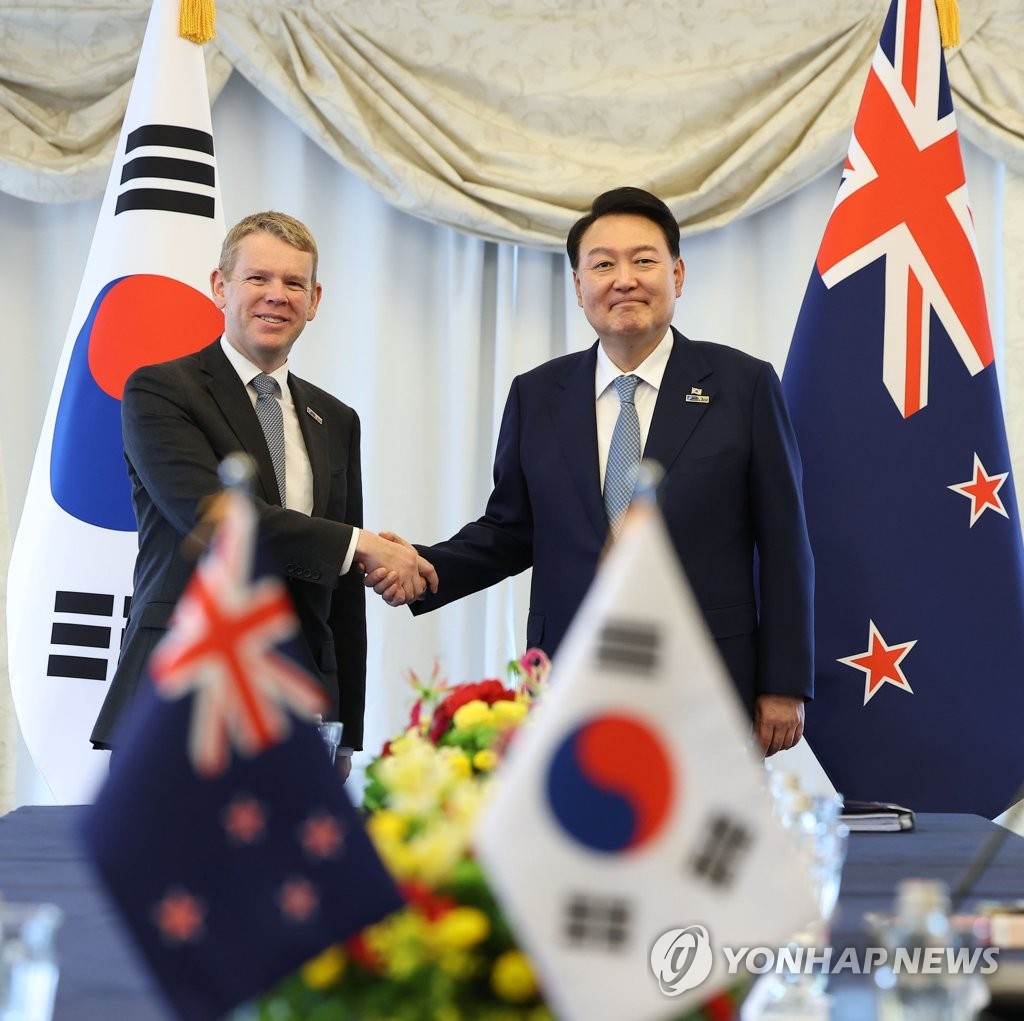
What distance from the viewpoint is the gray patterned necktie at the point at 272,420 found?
2547mm

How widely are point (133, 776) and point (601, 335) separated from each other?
2.00 meters

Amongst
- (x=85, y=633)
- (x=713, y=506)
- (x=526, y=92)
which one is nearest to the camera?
(x=713, y=506)

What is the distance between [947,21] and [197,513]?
2181 mm

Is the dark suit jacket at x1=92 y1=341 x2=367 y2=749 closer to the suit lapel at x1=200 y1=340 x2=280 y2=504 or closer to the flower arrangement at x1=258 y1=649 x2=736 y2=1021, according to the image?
the suit lapel at x1=200 y1=340 x2=280 y2=504

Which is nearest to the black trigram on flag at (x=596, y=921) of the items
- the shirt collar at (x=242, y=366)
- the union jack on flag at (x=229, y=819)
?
the union jack on flag at (x=229, y=819)

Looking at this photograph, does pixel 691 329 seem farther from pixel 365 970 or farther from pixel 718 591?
pixel 365 970

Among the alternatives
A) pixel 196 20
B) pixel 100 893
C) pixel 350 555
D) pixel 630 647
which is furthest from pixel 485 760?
pixel 196 20

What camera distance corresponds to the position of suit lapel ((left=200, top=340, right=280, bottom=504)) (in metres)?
2.52

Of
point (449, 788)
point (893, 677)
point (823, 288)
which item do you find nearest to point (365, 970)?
point (449, 788)

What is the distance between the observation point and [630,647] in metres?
0.76

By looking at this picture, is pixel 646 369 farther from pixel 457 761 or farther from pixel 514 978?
pixel 514 978

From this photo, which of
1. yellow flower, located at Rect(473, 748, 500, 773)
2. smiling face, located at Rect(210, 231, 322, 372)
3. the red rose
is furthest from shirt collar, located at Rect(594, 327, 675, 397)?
yellow flower, located at Rect(473, 748, 500, 773)

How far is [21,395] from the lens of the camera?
404 centimetres

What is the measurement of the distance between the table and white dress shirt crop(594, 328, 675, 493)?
36.6 inches
